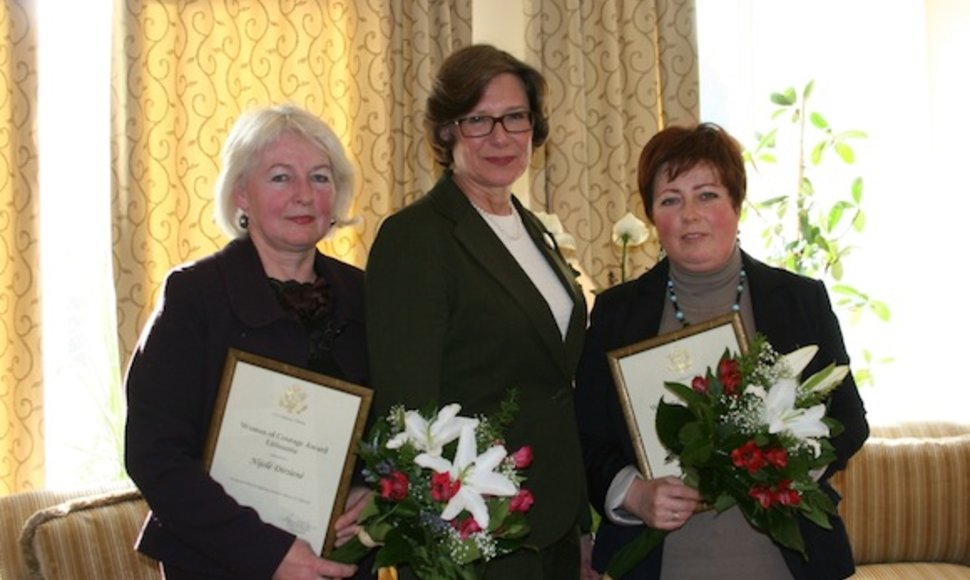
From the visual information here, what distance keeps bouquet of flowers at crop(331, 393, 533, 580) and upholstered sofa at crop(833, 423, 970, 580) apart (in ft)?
9.40

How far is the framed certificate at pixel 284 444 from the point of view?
2387 millimetres

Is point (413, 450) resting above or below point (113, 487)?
above

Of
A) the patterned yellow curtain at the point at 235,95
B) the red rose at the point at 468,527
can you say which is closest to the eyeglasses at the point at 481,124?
the red rose at the point at 468,527

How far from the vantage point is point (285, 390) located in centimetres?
240

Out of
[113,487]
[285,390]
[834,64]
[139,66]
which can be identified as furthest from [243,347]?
[834,64]

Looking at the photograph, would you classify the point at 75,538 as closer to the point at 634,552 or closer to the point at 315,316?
the point at 315,316

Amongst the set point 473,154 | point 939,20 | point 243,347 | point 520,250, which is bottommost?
point 243,347

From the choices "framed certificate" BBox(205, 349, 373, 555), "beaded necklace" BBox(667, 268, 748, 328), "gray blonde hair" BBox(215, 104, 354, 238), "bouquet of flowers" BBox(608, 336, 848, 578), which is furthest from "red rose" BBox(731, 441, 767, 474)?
"gray blonde hair" BBox(215, 104, 354, 238)

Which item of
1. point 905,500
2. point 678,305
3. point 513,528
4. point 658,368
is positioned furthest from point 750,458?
point 905,500

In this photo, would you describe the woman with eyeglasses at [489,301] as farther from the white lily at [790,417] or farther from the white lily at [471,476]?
the white lily at [790,417]

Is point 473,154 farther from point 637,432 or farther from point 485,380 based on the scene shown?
point 637,432

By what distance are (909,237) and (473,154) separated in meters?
4.03

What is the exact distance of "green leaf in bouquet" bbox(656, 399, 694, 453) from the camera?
2.43 metres

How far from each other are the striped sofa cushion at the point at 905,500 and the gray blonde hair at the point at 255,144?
113 inches
